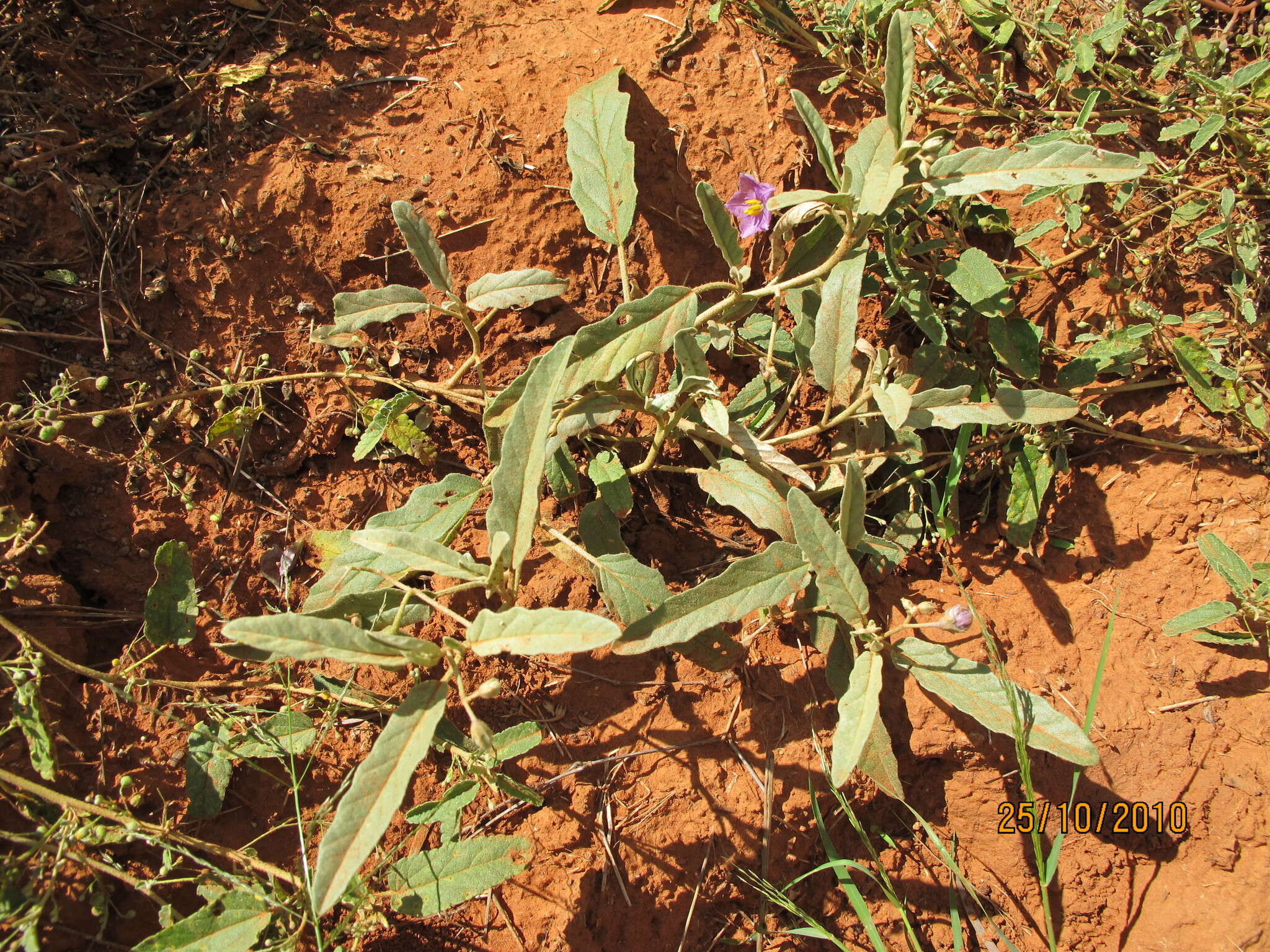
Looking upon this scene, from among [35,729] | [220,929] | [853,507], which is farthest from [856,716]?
[35,729]

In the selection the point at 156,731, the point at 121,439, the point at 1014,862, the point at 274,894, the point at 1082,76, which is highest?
the point at 1082,76

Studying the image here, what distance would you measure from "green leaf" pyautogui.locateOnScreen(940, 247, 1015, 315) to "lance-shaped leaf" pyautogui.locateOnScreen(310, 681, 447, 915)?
2098 mm

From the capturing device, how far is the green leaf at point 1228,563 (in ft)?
7.71

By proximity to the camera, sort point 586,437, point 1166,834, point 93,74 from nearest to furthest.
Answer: point 1166,834 → point 586,437 → point 93,74

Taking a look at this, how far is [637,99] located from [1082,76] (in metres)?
1.81

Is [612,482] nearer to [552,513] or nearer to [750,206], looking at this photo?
[552,513]

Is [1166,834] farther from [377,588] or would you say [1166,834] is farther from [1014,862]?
[377,588]

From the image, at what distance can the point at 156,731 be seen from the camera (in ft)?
7.20

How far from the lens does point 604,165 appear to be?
2.52m

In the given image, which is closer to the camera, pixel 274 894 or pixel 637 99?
pixel 274 894

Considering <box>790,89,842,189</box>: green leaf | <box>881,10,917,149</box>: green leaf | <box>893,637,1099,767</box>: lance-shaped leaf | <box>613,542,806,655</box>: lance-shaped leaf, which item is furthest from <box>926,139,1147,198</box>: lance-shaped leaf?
<box>893,637,1099,767</box>: lance-shaped leaf

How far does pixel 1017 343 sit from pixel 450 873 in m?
2.43

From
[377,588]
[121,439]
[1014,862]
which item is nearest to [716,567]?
[377,588]

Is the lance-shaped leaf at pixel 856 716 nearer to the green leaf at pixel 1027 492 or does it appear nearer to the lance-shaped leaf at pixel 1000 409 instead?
the lance-shaped leaf at pixel 1000 409
